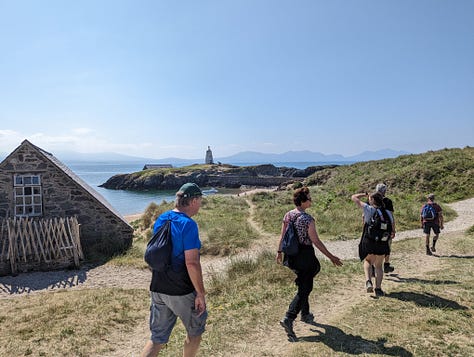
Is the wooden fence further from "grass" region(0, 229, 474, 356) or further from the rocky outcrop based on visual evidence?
the rocky outcrop

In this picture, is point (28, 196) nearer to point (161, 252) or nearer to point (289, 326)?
point (161, 252)

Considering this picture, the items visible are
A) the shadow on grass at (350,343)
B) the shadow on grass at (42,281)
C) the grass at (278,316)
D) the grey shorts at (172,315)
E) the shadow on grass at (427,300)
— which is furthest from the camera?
the shadow on grass at (42,281)

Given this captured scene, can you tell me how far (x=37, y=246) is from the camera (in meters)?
10.9

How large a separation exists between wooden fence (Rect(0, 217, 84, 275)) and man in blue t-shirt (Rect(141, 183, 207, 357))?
8.84 m

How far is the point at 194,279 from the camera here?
10.4 feet

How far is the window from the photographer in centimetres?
1244

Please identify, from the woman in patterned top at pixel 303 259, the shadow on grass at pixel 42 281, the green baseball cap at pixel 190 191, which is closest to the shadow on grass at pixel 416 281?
the woman in patterned top at pixel 303 259

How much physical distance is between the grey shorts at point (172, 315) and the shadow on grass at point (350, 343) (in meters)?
1.91

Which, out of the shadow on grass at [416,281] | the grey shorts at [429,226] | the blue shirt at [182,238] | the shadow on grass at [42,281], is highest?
the blue shirt at [182,238]

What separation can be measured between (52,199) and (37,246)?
2461 mm

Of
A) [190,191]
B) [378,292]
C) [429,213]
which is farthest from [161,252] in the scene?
[429,213]

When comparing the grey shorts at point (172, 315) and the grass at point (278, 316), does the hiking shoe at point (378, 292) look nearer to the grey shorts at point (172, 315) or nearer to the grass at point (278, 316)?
the grass at point (278, 316)

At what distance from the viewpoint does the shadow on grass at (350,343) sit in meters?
4.00

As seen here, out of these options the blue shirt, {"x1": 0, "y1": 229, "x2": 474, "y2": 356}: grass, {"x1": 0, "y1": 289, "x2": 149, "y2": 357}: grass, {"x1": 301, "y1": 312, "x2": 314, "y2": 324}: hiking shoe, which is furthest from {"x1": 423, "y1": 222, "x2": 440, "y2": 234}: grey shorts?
the blue shirt
